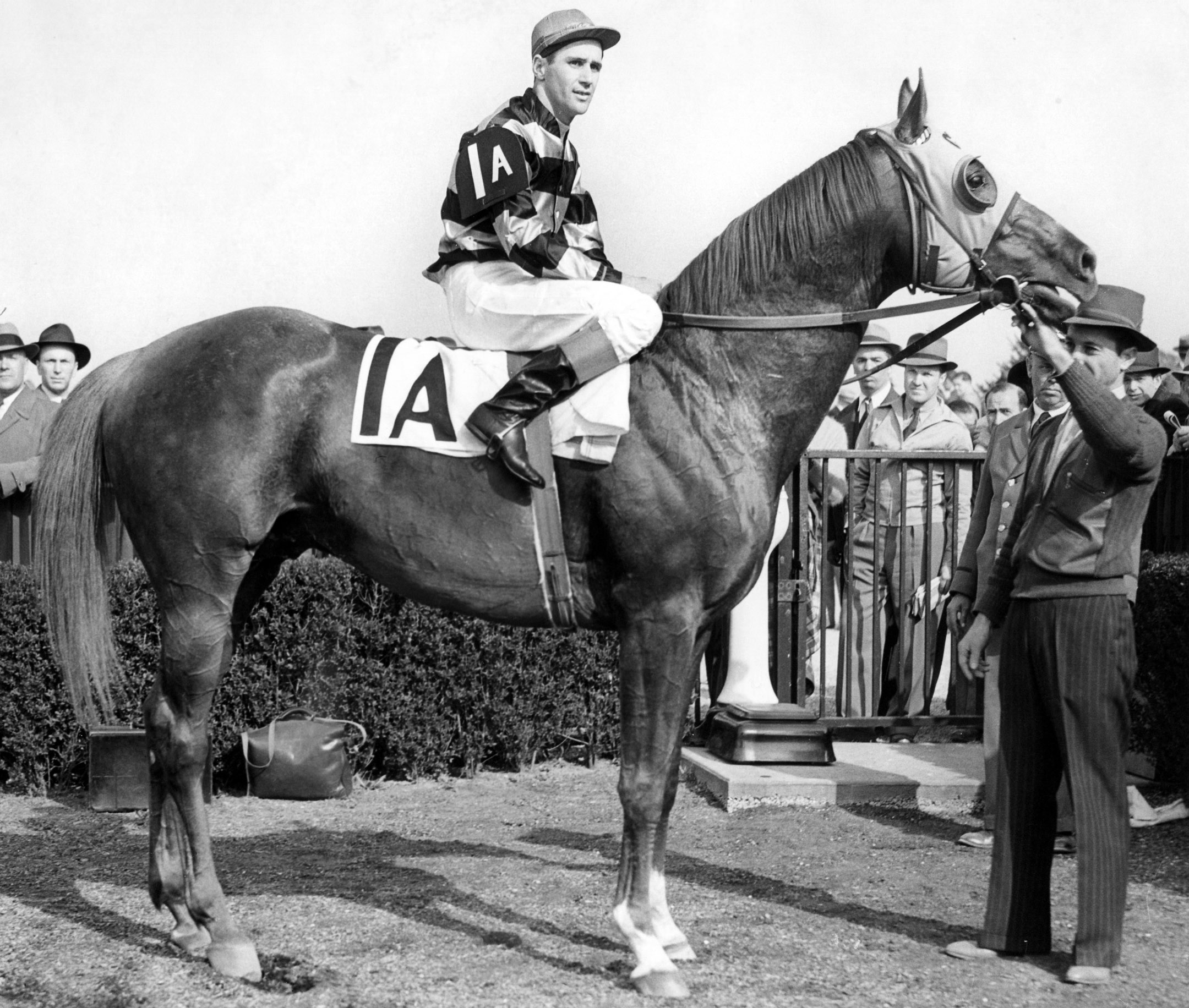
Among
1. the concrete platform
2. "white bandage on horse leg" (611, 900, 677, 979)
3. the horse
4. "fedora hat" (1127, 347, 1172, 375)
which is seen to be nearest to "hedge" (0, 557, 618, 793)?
the concrete platform

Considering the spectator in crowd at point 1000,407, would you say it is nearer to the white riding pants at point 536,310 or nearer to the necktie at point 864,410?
the necktie at point 864,410

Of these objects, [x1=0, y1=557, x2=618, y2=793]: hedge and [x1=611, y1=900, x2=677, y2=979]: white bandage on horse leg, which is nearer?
[x1=611, y1=900, x2=677, y2=979]: white bandage on horse leg

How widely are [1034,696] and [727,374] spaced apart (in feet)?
4.64

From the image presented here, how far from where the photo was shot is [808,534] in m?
8.22

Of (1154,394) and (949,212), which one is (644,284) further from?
(1154,394)

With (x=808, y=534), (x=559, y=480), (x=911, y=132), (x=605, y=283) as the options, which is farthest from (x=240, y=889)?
(x=808, y=534)

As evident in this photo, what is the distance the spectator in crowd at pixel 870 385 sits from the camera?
30.6 feet

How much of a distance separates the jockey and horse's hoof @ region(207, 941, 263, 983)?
5.54 ft

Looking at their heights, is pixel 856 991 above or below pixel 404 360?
below

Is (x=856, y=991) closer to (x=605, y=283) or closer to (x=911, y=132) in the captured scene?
(x=605, y=283)

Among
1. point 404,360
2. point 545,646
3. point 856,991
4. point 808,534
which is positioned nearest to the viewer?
point 856,991

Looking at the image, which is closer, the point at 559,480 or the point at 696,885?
the point at 559,480

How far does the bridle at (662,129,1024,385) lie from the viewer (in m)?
4.29

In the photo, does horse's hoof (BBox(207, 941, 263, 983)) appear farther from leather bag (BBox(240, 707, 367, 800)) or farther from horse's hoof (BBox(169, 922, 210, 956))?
leather bag (BBox(240, 707, 367, 800))
